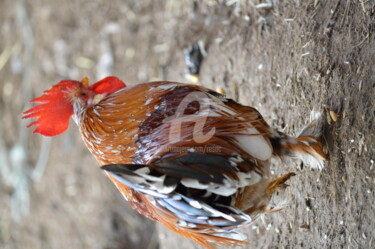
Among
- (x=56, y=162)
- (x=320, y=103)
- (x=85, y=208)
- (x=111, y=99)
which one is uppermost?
(x=111, y=99)

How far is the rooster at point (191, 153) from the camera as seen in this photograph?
4.84 ft

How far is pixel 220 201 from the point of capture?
155cm

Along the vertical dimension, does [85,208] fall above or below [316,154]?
below

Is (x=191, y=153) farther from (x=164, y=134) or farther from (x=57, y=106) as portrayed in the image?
(x=57, y=106)

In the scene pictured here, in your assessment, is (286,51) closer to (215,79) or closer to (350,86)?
(350,86)

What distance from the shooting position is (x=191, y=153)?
1.56 meters

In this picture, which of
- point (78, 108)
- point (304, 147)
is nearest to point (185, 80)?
point (78, 108)

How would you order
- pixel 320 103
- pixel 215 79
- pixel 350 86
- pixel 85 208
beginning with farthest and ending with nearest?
pixel 85 208 < pixel 215 79 < pixel 320 103 < pixel 350 86

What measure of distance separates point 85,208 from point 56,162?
0.57m

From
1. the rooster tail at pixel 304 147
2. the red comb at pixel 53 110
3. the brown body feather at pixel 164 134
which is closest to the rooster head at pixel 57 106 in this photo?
the red comb at pixel 53 110

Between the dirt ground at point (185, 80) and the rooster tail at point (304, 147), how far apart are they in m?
0.05

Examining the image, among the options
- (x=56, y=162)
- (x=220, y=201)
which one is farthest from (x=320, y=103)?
(x=56, y=162)

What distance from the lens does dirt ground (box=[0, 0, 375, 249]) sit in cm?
179

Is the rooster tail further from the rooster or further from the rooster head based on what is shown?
the rooster head
